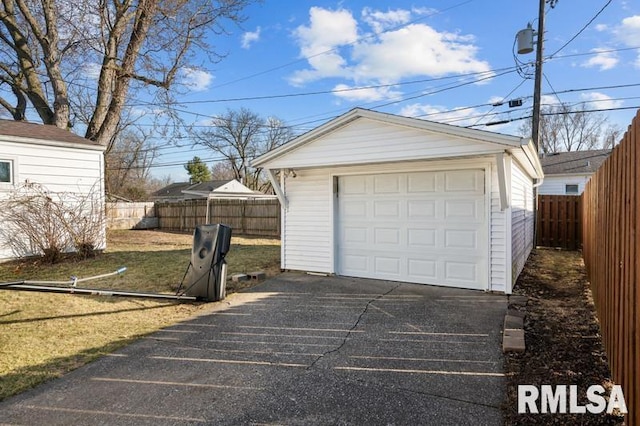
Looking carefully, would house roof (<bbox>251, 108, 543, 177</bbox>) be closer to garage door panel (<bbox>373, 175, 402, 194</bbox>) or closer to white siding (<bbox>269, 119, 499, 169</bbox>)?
white siding (<bbox>269, 119, 499, 169</bbox>)

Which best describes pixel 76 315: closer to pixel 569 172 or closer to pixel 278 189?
pixel 278 189

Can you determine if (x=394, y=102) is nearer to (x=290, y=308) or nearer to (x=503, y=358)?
(x=290, y=308)

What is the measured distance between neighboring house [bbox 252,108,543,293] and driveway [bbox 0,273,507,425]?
1190mm

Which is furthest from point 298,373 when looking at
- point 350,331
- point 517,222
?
point 517,222

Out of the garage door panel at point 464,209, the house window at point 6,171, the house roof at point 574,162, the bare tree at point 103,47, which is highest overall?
the bare tree at point 103,47

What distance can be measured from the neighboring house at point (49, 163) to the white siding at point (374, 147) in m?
5.78

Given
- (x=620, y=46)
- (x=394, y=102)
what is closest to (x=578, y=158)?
(x=620, y=46)

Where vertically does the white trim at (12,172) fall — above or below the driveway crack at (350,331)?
above

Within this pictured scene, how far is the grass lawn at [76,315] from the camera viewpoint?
3604 millimetres

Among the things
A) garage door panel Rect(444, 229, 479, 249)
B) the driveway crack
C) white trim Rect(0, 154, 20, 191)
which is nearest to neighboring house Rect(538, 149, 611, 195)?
garage door panel Rect(444, 229, 479, 249)

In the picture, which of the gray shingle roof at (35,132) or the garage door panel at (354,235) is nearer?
the garage door panel at (354,235)

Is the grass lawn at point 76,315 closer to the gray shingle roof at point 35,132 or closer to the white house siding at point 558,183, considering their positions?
the gray shingle roof at point 35,132

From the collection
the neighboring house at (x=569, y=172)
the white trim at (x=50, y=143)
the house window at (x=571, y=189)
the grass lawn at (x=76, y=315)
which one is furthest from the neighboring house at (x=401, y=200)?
the house window at (x=571, y=189)

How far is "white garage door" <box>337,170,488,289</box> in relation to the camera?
625cm
